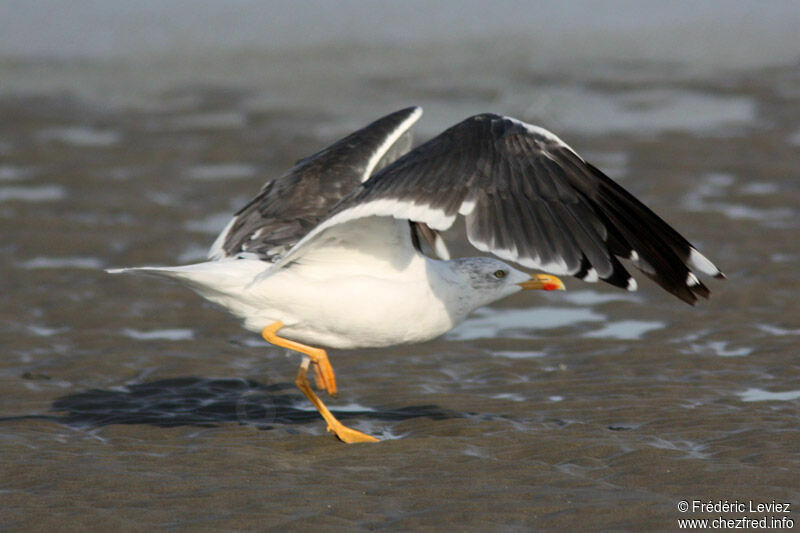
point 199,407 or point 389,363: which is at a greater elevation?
point 389,363

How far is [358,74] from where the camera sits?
760 inches

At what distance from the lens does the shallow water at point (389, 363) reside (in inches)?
254

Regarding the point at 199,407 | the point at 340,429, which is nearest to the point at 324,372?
the point at 340,429

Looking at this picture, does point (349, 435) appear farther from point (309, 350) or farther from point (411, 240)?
point (411, 240)

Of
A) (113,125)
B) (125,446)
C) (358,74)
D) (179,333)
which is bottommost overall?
(125,446)

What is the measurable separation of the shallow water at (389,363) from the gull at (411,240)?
2.55ft

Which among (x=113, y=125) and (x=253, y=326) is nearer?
(x=253, y=326)

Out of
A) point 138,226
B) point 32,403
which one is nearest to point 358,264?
point 32,403

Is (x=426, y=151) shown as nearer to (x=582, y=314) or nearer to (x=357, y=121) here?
(x=582, y=314)

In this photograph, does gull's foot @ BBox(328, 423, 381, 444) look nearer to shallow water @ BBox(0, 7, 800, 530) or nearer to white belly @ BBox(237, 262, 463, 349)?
shallow water @ BBox(0, 7, 800, 530)

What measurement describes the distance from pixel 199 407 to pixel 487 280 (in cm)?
216

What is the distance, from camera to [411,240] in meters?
7.50

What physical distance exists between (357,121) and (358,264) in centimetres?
925

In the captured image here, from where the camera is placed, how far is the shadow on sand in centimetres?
816
